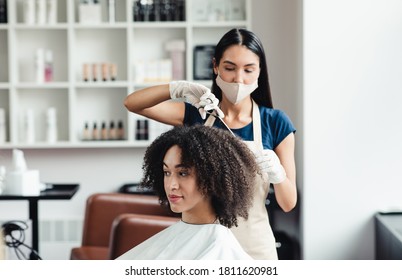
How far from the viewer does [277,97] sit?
10.4 ft

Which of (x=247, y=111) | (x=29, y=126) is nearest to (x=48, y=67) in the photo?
(x=29, y=126)

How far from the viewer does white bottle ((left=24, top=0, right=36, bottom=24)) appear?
3.96 m

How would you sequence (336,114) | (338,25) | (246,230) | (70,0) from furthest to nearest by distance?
(70,0) < (336,114) < (338,25) < (246,230)

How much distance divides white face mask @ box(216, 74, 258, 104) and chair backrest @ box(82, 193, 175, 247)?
184 centimetres

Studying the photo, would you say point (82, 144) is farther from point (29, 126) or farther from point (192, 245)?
point (192, 245)

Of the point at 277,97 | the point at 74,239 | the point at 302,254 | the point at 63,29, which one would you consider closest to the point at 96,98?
the point at 63,29

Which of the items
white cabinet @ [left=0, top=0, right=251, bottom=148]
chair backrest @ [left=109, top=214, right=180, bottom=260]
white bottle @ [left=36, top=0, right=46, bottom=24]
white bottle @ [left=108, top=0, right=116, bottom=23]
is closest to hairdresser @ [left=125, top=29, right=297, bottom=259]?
chair backrest @ [left=109, top=214, right=180, bottom=260]

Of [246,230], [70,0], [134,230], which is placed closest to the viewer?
[246,230]

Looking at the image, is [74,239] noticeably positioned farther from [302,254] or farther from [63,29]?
[302,254]

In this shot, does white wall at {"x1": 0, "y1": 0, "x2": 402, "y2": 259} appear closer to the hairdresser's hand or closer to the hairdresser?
the hairdresser

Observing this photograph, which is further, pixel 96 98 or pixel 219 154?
pixel 96 98

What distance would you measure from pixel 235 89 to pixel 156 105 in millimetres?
202

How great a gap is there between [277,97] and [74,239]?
1.75m

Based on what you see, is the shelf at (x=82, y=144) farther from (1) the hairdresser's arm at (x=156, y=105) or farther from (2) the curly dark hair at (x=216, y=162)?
(2) the curly dark hair at (x=216, y=162)
